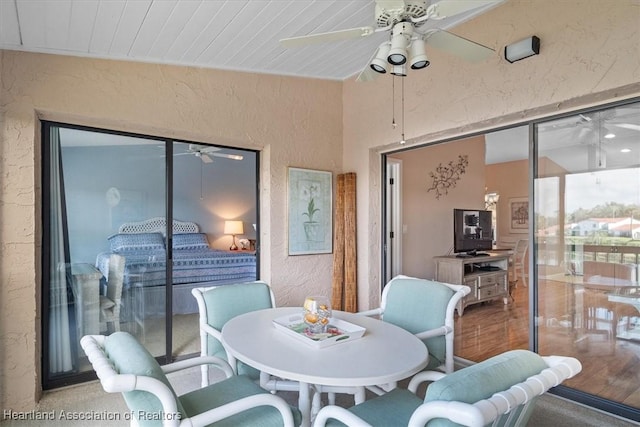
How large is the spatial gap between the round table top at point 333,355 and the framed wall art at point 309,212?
6.07 feet

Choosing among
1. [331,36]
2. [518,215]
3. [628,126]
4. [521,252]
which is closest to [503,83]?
[628,126]

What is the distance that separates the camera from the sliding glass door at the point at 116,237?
2.81m

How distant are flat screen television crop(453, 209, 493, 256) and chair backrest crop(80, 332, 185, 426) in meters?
4.72

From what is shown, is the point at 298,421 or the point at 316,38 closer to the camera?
the point at 298,421

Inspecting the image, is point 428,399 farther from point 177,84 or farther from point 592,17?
point 177,84

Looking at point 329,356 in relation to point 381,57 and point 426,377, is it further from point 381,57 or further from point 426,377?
point 381,57

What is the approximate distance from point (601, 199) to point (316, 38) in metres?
2.32

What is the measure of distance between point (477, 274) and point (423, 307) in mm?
3267

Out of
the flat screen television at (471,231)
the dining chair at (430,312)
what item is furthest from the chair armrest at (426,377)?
the flat screen television at (471,231)

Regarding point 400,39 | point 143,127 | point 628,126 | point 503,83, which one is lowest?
point 628,126

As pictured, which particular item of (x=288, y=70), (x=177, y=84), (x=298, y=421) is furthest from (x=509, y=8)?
(x=298, y=421)

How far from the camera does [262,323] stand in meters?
2.03

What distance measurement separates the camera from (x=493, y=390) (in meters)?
0.96

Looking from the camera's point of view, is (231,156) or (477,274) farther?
(477,274)
